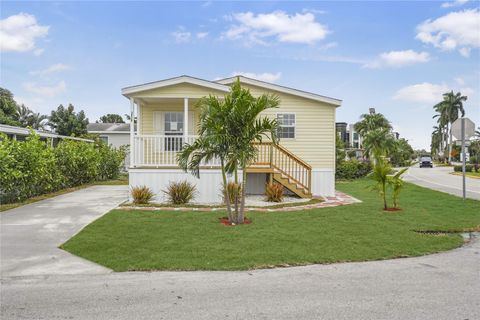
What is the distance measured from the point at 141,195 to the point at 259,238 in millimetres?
5504

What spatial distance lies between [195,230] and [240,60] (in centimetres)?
1458

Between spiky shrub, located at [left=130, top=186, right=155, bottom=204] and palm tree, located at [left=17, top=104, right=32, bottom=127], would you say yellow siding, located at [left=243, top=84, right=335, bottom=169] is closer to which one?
spiky shrub, located at [left=130, top=186, right=155, bottom=204]

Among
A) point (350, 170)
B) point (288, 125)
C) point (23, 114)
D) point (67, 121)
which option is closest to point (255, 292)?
point (288, 125)

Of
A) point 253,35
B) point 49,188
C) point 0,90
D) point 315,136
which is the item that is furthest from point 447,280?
point 0,90

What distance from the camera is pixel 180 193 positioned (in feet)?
37.1

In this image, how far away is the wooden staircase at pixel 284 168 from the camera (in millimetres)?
12453

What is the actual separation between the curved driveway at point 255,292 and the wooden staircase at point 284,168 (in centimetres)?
691

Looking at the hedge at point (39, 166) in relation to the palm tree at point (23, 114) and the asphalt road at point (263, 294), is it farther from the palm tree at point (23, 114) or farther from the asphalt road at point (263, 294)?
the palm tree at point (23, 114)

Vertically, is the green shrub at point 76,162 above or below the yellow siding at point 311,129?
below

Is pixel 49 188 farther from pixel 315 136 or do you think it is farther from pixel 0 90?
pixel 0 90

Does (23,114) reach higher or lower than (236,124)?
higher

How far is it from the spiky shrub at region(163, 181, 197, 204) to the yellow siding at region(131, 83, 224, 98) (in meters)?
3.23

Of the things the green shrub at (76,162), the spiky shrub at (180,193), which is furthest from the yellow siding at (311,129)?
the green shrub at (76,162)

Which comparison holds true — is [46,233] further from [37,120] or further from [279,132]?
[37,120]
